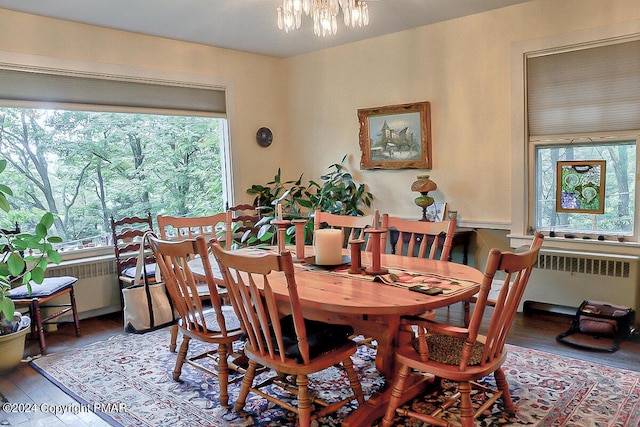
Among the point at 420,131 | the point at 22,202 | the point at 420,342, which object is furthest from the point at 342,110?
the point at 420,342

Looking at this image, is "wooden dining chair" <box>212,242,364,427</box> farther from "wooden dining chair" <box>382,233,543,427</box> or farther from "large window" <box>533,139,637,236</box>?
"large window" <box>533,139,637,236</box>

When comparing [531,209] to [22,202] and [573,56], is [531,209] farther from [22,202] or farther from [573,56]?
[22,202]

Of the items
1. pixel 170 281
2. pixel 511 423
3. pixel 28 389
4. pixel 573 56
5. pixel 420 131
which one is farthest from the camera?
pixel 420 131

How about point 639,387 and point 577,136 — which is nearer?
point 639,387

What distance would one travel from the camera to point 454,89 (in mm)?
4395

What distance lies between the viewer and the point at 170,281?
2629 mm

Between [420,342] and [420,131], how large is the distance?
292 centimetres

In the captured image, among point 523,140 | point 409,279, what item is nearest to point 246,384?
point 409,279

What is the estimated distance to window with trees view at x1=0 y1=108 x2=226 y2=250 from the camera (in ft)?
13.3

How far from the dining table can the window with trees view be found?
2.63 metres

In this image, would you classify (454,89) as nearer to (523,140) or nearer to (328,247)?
(523,140)

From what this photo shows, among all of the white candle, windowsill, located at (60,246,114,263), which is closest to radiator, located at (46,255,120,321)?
windowsill, located at (60,246,114,263)

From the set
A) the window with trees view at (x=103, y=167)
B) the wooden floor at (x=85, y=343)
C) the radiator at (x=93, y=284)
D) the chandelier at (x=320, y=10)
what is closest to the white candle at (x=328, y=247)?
the chandelier at (x=320, y=10)

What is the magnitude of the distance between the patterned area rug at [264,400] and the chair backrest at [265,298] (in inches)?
19.4
